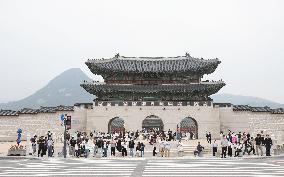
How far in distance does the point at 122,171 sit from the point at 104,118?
29.8m

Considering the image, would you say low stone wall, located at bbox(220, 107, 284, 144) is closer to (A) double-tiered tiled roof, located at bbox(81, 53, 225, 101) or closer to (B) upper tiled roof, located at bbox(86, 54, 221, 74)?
(A) double-tiered tiled roof, located at bbox(81, 53, 225, 101)

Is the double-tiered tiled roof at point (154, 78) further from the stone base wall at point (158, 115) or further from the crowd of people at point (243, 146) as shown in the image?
the crowd of people at point (243, 146)

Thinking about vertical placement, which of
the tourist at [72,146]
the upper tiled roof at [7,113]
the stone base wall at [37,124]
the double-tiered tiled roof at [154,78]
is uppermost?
the double-tiered tiled roof at [154,78]

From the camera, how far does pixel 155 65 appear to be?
164 feet

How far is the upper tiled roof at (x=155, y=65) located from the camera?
1914 inches

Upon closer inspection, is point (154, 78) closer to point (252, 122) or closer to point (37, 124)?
point (252, 122)

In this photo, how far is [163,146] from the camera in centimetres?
2623

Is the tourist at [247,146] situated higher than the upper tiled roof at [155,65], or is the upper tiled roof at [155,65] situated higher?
the upper tiled roof at [155,65]

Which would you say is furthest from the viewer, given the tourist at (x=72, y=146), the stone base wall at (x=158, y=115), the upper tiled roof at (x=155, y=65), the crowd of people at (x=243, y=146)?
the upper tiled roof at (x=155, y=65)

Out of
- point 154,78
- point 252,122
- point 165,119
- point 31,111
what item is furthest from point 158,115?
point 31,111

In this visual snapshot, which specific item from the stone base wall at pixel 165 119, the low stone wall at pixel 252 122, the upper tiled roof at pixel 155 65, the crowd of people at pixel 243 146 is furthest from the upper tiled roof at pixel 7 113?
the crowd of people at pixel 243 146

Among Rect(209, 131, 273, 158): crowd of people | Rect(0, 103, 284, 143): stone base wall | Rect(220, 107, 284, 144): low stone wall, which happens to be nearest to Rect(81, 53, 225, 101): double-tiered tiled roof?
Rect(0, 103, 284, 143): stone base wall

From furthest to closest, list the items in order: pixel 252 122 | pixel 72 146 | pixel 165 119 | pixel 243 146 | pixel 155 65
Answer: pixel 155 65 < pixel 252 122 < pixel 165 119 < pixel 243 146 < pixel 72 146

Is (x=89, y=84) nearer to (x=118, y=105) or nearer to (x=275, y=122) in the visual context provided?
(x=118, y=105)
